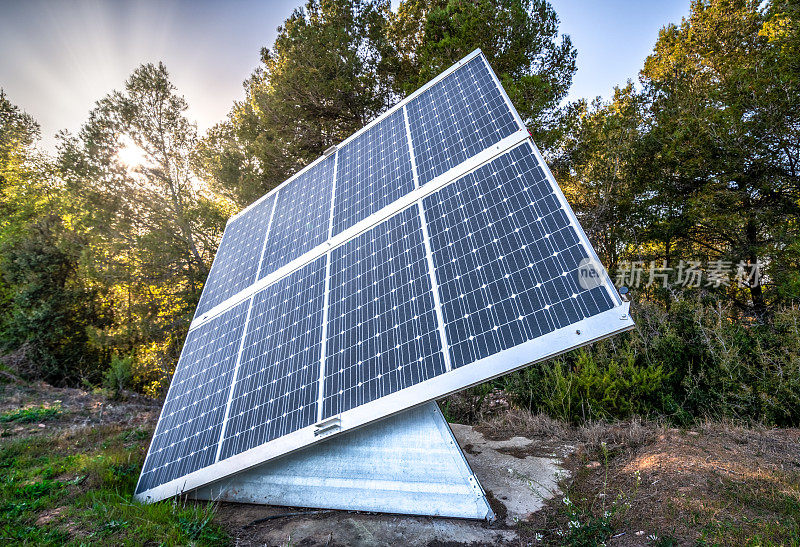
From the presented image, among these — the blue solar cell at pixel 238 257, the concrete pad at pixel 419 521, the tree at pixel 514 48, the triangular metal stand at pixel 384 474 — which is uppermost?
the tree at pixel 514 48

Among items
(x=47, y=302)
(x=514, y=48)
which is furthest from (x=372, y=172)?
(x=47, y=302)

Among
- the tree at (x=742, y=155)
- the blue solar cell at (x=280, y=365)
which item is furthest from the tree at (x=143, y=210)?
the tree at (x=742, y=155)

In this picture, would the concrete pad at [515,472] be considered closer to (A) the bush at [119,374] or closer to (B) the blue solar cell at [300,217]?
(B) the blue solar cell at [300,217]

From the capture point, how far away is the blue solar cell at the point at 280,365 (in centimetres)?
465

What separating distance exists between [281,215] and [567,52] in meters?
14.0

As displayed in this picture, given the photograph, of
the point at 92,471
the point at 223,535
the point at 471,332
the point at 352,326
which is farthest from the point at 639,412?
the point at 92,471

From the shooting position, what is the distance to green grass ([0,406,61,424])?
356 inches

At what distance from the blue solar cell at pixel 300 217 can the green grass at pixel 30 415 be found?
7398mm

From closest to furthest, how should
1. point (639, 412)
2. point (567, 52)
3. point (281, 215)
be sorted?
point (639, 412)
point (281, 215)
point (567, 52)

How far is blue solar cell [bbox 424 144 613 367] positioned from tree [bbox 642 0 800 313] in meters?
12.1

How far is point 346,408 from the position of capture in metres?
4.16

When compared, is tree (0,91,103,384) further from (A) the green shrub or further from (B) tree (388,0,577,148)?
(A) the green shrub

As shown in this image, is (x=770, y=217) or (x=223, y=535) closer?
(x=223, y=535)

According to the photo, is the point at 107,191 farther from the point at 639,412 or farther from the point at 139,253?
the point at 639,412
